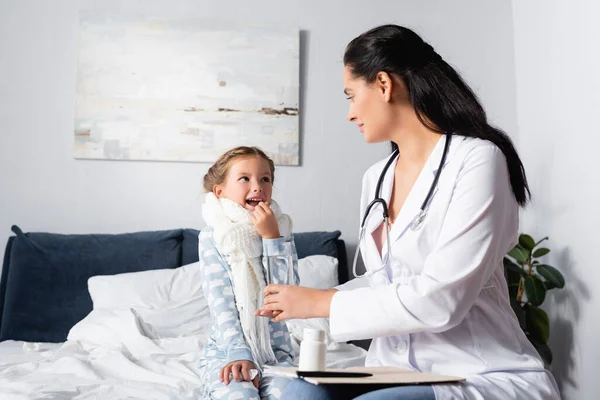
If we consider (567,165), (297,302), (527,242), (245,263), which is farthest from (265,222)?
(567,165)

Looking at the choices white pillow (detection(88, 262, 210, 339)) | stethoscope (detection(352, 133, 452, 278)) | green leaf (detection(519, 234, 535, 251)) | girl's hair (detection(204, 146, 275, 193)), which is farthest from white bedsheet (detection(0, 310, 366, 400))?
green leaf (detection(519, 234, 535, 251))

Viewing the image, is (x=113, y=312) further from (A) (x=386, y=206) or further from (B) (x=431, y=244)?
(B) (x=431, y=244)

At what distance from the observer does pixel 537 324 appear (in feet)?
9.13

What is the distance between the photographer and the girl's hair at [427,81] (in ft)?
4.22

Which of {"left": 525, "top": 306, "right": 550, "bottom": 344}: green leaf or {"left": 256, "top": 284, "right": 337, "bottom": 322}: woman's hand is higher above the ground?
{"left": 256, "top": 284, "right": 337, "bottom": 322}: woman's hand

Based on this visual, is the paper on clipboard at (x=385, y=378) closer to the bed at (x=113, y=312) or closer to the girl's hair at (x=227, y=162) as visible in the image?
the bed at (x=113, y=312)

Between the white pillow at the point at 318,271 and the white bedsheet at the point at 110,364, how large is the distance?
434 millimetres

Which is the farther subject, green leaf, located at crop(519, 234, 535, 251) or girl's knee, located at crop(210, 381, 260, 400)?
green leaf, located at crop(519, 234, 535, 251)


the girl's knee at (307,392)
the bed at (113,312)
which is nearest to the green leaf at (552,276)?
the bed at (113,312)

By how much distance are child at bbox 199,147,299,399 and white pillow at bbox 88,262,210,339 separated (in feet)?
2.08

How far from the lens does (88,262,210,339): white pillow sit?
8.21 ft

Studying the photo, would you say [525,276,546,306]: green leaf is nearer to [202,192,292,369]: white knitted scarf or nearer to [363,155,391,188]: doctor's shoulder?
[202,192,292,369]: white knitted scarf

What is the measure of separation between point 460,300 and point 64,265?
2215mm

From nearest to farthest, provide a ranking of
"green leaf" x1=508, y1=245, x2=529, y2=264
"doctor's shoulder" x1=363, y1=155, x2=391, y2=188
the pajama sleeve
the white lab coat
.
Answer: the white lab coat, "doctor's shoulder" x1=363, y1=155, x2=391, y2=188, the pajama sleeve, "green leaf" x1=508, y1=245, x2=529, y2=264
